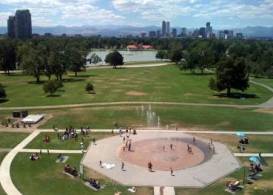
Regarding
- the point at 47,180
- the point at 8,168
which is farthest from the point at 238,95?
the point at 8,168

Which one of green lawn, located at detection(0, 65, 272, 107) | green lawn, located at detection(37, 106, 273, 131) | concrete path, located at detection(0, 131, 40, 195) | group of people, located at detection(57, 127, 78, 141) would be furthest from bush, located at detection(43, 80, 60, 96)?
group of people, located at detection(57, 127, 78, 141)

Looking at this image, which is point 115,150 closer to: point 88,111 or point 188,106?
point 88,111

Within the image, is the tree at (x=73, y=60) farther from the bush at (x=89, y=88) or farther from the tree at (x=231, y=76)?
the tree at (x=231, y=76)

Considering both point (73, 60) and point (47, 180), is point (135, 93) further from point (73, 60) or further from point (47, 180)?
point (47, 180)

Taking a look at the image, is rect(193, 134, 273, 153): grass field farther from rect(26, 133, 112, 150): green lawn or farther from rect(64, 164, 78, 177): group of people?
rect(64, 164, 78, 177): group of people

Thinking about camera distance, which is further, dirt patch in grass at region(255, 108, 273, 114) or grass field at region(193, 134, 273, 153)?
dirt patch in grass at region(255, 108, 273, 114)

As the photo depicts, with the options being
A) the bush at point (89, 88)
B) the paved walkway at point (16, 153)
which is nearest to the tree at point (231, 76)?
the bush at point (89, 88)
